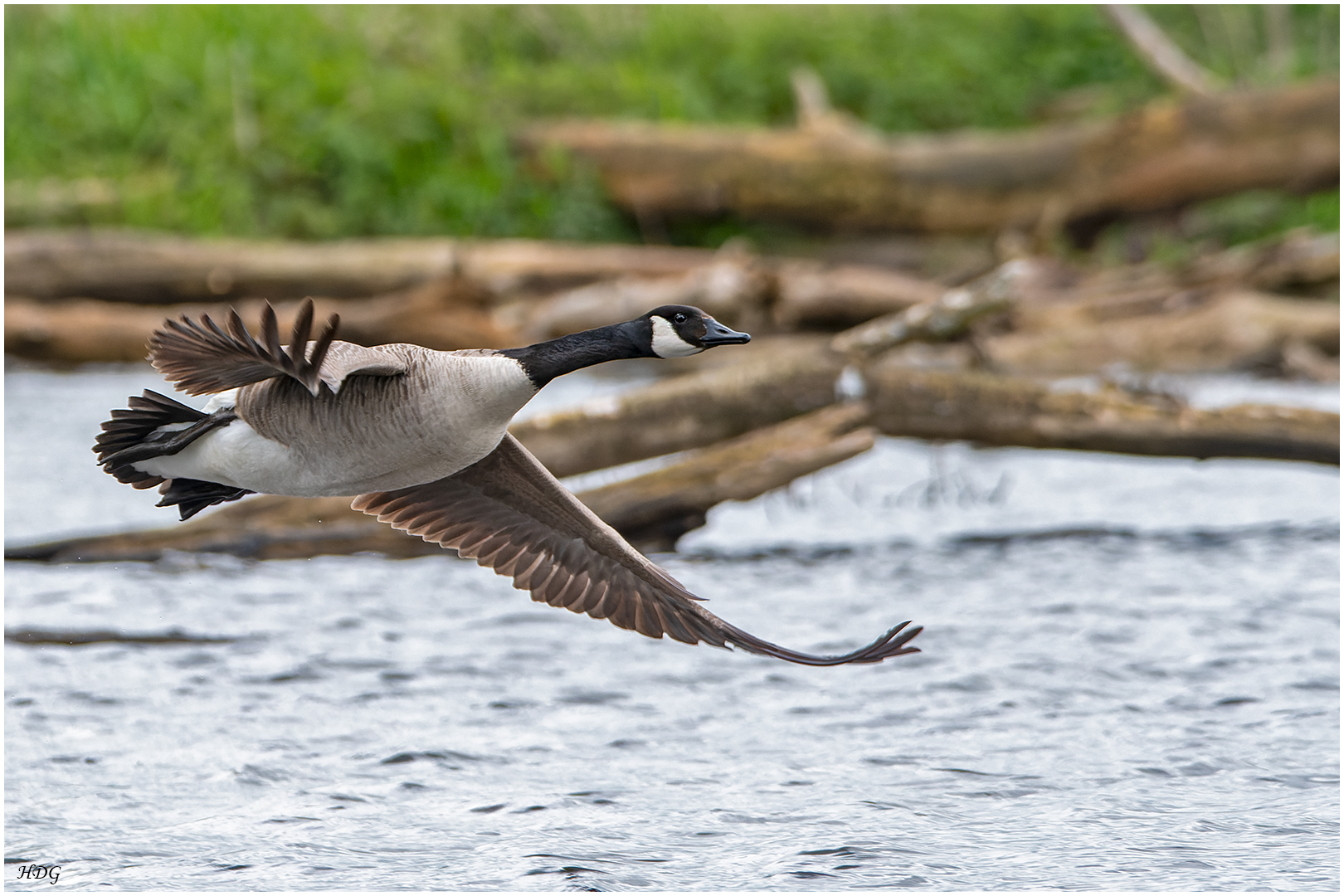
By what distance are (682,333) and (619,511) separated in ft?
12.0

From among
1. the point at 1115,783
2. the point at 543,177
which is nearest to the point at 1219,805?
the point at 1115,783

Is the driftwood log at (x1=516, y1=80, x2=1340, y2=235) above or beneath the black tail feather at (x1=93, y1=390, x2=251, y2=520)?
above

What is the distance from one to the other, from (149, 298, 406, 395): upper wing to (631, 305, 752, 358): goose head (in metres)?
0.74

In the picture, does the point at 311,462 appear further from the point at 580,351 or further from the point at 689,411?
the point at 689,411

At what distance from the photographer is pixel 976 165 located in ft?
50.2

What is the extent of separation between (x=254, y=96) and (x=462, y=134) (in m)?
2.28

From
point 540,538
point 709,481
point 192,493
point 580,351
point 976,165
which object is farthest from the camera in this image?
point 976,165

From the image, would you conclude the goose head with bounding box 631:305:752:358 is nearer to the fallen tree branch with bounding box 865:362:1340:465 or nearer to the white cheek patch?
the white cheek patch

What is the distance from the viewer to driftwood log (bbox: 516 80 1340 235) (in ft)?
46.7

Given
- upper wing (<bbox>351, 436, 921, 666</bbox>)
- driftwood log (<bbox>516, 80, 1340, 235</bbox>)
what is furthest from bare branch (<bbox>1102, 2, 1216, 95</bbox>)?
upper wing (<bbox>351, 436, 921, 666</bbox>)

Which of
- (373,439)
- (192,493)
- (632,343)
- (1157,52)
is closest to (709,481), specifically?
(632,343)

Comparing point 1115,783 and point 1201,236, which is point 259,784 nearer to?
point 1115,783

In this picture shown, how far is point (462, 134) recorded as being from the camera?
16.9 metres

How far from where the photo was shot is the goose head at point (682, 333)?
4.49 m
